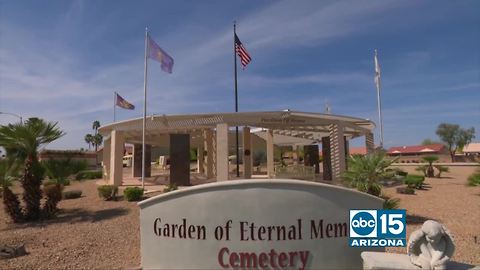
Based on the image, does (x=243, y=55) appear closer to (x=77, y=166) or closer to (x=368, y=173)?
(x=77, y=166)

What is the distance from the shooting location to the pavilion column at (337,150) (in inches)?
803

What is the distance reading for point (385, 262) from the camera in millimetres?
4586

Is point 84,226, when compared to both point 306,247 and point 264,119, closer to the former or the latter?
point 306,247

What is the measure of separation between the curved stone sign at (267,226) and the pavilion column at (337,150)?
15.5 m

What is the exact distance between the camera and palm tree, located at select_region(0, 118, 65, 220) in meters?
12.0

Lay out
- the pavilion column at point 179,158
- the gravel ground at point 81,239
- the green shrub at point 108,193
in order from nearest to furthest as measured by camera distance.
Result: the gravel ground at point 81,239
the green shrub at point 108,193
the pavilion column at point 179,158

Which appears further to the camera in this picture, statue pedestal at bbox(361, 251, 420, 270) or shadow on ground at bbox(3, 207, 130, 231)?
shadow on ground at bbox(3, 207, 130, 231)

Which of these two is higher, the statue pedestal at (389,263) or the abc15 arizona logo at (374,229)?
the abc15 arizona logo at (374,229)

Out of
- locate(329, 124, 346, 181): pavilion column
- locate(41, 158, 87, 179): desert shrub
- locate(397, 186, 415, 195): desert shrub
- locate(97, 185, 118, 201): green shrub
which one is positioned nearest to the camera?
locate(41, 158, 87, 179): desert shrub

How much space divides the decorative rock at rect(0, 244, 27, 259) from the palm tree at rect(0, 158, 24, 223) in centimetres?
464

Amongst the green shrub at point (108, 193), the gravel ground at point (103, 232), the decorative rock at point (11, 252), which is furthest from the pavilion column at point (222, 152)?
the decorative rock at point (11, 252)

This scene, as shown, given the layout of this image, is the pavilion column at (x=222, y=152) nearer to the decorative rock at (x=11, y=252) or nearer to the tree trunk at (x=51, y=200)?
the tree trunk at (x=51, y=200)

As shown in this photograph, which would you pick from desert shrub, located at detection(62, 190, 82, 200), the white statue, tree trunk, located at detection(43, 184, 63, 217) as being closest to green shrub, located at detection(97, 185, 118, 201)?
desert shrub, located at detection(62, 190, 82, 200)

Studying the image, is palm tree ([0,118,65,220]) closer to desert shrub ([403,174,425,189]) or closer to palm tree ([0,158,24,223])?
palm tree ([0,158,24,223])
